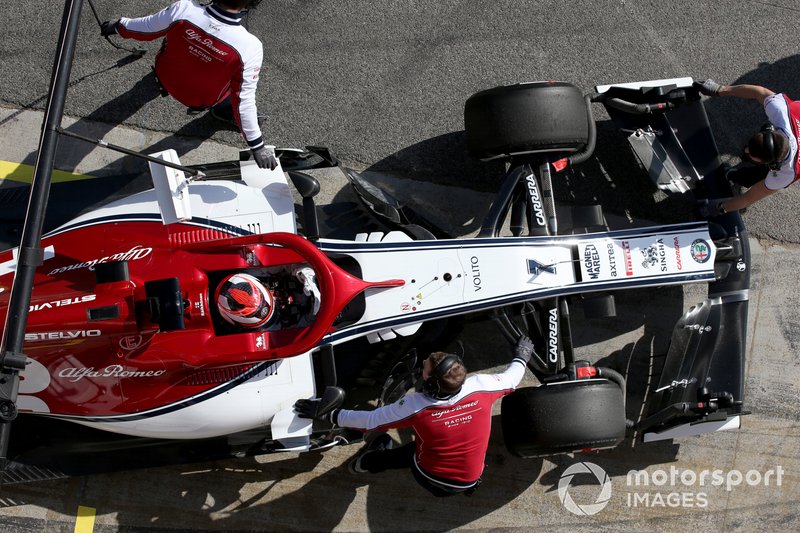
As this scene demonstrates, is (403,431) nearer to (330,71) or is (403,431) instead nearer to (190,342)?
(190,342)

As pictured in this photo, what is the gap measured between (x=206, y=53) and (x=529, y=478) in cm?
381

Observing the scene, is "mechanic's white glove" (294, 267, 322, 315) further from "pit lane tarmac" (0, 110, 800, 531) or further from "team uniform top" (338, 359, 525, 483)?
"pit lane tarmac" (0, 110, 800, 531)

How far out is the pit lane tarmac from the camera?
500 cm

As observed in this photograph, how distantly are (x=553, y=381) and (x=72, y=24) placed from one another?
3.53 metres

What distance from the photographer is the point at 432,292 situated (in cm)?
429

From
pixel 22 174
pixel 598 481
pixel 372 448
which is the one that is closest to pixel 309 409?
pixel 372 448

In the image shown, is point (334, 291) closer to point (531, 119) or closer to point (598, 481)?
point (531, 119)

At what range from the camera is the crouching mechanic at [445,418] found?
3.99 metres

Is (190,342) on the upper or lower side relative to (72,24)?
lower

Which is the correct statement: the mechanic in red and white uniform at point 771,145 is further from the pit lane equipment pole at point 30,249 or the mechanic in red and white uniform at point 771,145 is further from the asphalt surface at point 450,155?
the pit lane equipment pole at point 30,249

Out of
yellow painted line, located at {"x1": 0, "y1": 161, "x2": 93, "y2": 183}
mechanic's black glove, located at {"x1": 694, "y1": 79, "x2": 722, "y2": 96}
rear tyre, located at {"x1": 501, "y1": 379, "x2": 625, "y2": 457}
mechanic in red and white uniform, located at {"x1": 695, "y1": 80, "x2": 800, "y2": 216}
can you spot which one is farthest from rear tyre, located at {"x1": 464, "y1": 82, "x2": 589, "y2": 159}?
yellow painted line, located at {"x1": 0, "y1": 161, "x2": 93, "y2": 183}

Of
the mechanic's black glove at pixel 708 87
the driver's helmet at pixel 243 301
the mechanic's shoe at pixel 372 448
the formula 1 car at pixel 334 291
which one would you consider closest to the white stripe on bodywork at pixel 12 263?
the formula 1 car at pixel 334 291

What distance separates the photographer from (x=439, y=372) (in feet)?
12.7

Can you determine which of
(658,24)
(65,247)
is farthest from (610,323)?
(65,247)
